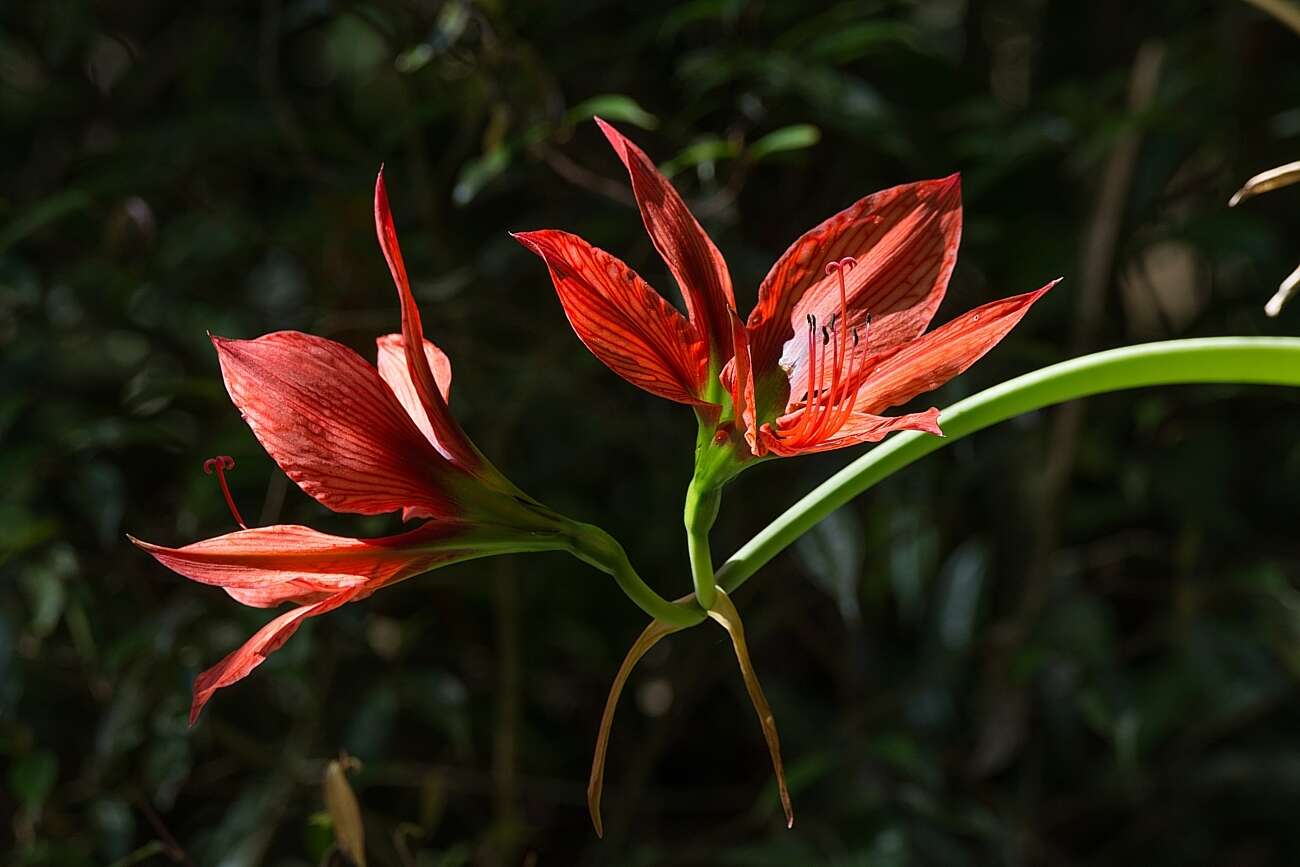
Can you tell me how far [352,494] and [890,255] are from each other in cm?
14

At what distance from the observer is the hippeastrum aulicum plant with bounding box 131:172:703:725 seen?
295 millimetres

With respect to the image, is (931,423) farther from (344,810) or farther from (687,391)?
(344,810)

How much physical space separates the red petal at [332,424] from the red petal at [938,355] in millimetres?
105

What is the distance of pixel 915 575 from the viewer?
2.43 feet

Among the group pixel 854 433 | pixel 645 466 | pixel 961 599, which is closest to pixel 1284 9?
pixel 854 433

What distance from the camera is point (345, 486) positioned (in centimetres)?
31

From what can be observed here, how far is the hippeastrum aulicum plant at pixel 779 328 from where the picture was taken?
308mm

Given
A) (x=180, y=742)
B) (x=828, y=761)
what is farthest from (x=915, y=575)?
(x=180, y=742)

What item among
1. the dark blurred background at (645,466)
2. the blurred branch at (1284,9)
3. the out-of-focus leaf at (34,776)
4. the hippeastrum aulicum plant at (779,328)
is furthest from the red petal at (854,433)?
the out-of-focus leaf at (34,776)

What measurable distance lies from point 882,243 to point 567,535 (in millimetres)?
107

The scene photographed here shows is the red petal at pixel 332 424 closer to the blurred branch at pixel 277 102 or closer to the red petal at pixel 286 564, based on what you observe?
the red petal at pixel 286 564

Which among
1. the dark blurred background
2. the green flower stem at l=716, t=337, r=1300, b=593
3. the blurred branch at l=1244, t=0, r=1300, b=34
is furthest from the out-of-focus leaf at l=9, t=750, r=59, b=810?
the blurred branch at l=1244, t=0, r=1300, b=34

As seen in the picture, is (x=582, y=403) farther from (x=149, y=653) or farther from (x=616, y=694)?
(x=616, y=694)

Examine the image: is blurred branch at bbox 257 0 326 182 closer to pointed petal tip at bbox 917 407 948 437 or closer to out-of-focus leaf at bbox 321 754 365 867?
out-of-focus leaf at bbox 321 754 365 867
